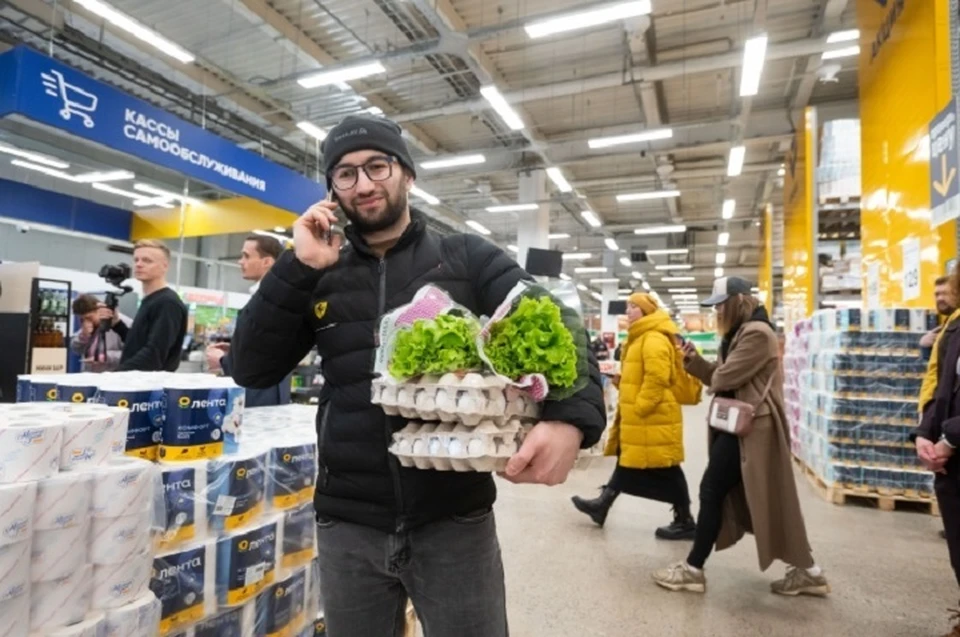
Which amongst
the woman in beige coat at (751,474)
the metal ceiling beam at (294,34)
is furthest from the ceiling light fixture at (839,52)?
the metal ceiling beam at (294,34)

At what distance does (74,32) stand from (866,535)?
9575 millimetres

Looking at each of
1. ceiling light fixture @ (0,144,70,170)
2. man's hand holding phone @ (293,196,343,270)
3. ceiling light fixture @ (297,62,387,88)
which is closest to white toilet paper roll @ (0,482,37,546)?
man's hand holding phone @ (293,196,343,270)

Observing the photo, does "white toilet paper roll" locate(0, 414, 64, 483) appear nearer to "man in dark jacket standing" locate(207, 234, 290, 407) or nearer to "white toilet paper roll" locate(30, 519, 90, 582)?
"white toilet paper roll" locate(30, 519, 90, 582)

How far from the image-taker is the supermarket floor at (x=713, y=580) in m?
2.75

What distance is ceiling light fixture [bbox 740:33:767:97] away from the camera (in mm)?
5770

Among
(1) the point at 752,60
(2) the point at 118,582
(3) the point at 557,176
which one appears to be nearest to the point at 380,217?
(2) the point at 118,582

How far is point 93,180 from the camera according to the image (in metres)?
11.7

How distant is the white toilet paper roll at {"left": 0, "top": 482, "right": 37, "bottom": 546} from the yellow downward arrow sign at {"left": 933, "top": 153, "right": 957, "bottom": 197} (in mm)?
4348

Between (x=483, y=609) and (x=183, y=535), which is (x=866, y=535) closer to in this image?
(x=483, y=609)

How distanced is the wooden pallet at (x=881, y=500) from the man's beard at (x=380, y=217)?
17.6ft

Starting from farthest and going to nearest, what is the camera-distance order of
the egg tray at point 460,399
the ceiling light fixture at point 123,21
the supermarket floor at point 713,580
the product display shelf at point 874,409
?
the ceiling light fixture at point 123,21
the product display shelf at point 874,409
the supermarket floor at point 713,580
the egg tray at point 460,399

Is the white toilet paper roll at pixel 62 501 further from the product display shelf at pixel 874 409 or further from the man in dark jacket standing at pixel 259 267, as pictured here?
the product display shelf at pixel 874 409

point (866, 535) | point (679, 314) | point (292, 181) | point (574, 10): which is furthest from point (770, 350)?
point (679, 314)

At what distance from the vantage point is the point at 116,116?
491 centimetres
